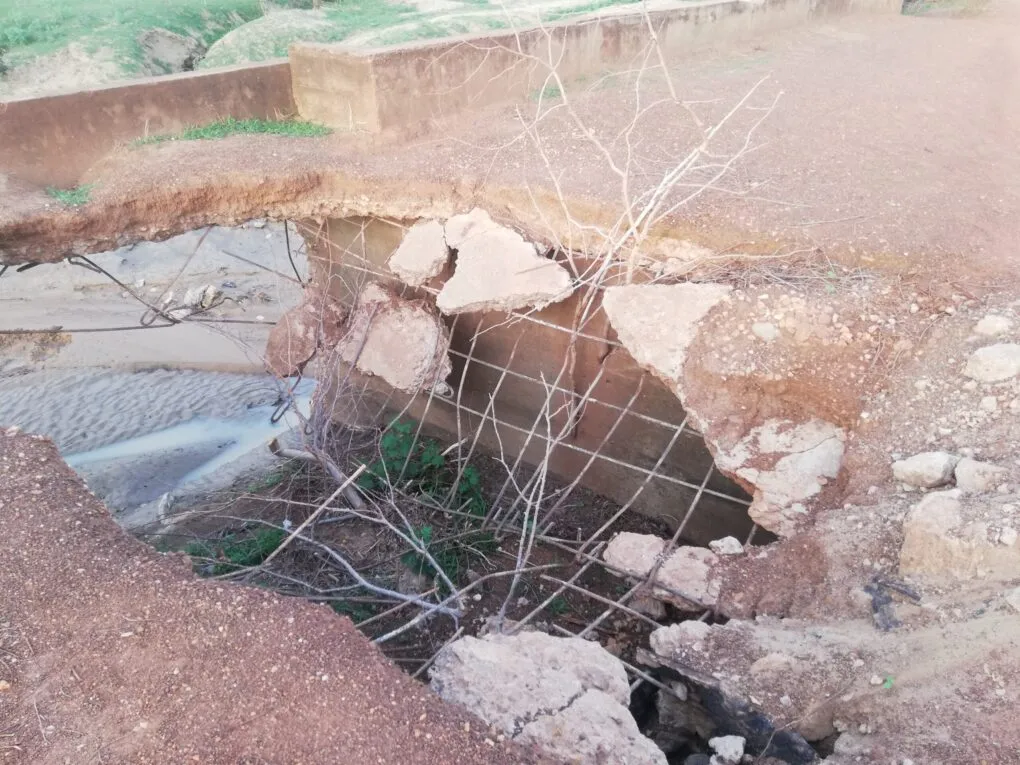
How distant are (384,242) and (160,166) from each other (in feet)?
5.37

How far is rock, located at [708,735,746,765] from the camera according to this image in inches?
110

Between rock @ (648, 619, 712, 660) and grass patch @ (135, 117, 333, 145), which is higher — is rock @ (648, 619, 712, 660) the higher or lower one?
the lower one

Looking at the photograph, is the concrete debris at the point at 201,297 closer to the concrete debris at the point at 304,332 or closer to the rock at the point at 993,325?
the concrete debris at the point at 304,332

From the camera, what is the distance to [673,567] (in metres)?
3.94

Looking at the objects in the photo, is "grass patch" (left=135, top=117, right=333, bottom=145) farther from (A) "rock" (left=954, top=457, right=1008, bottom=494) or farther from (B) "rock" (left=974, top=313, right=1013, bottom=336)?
(A) "rock" (left=954, top=457, right=1008, bottom=494)

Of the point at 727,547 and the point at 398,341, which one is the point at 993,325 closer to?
the point at 727,547

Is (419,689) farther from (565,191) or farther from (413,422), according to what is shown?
(413,422)

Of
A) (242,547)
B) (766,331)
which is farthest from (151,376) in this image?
(766,331)

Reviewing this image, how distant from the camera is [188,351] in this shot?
404 inches

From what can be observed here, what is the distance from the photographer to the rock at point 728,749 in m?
2.80

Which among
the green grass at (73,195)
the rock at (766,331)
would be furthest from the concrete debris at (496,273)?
the green grass at (73,195)

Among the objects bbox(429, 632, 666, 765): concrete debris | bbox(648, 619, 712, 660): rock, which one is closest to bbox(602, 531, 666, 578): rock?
bbox(648, 619, 712, 660): rock

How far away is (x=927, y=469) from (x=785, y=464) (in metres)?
0.76

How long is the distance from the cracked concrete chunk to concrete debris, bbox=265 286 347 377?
103 inches
